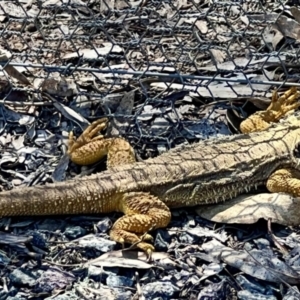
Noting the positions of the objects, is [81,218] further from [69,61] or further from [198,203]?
[69,61]

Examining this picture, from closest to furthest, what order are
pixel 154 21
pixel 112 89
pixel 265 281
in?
pixel 265 281, pixel 112 89, pixel 154 21

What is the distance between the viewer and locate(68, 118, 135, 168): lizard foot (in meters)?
4.27

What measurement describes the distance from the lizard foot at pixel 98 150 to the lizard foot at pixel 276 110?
0.73 metres

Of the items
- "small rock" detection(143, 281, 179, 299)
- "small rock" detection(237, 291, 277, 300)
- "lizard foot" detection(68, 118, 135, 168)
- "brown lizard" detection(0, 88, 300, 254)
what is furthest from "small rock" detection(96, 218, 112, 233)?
"small rock" detection(237, 291, 277, 300)

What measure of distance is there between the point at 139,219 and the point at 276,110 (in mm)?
1217

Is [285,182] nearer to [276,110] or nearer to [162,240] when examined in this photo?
[276,110]

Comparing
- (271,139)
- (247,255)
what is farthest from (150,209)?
(271,139)

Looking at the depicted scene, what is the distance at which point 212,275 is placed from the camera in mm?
3613

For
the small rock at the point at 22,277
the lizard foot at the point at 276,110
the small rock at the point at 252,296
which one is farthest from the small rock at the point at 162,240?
the lizard foot at the point at 276,110

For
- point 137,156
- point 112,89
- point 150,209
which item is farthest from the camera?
point 112,89

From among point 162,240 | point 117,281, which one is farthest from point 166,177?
point 117,281

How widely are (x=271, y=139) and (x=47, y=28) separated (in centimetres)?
176

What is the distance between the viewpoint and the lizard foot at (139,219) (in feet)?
12.4

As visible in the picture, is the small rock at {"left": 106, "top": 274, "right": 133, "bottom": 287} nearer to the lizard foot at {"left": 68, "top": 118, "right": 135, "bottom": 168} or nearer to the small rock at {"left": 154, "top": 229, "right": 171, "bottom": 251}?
the small rock at {"left": 154, "top": 229, "right": 171, "bottom": 251}
